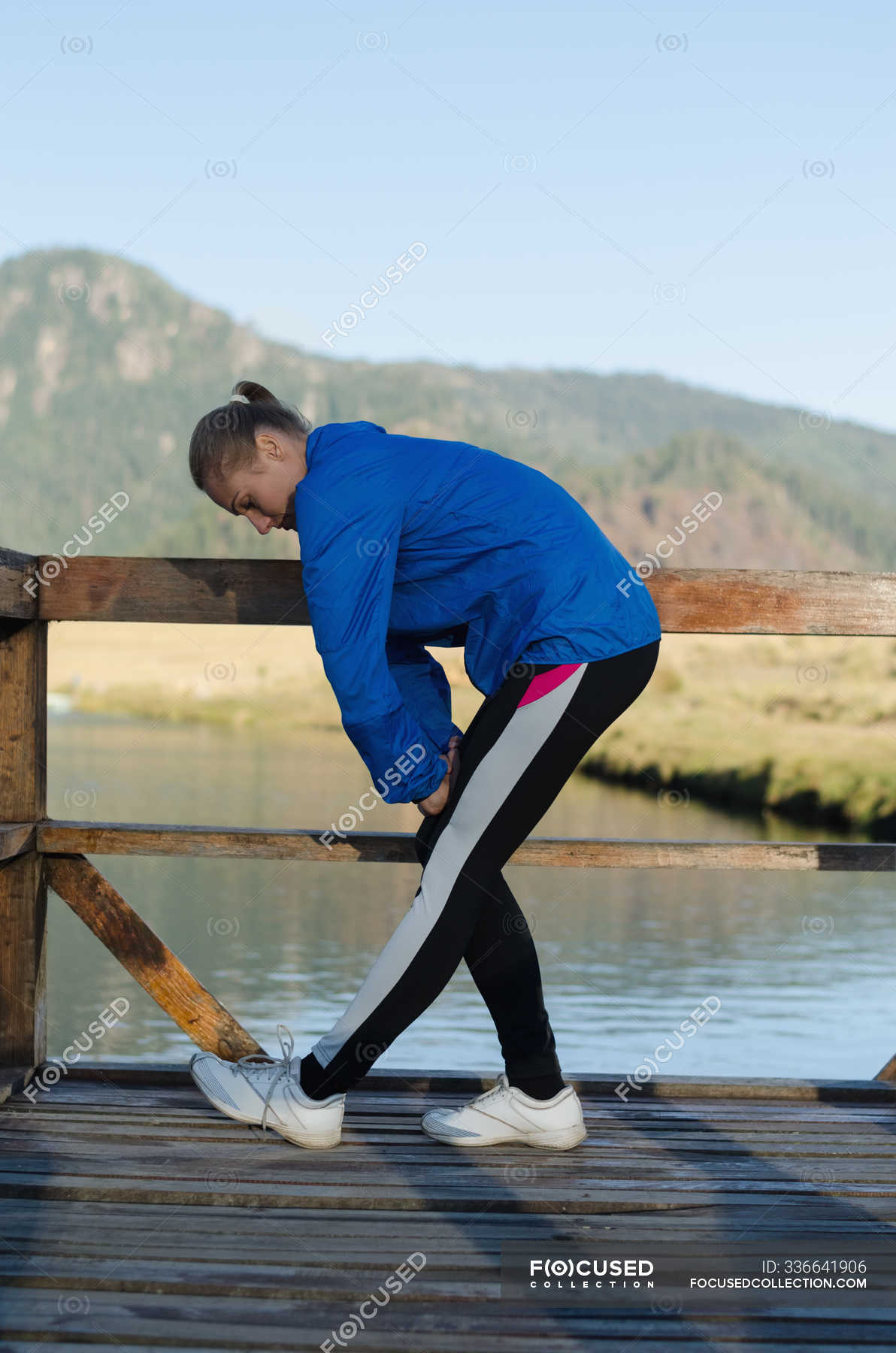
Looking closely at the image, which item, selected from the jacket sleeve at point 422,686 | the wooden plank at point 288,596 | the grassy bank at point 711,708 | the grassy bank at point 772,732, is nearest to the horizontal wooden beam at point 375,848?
the jacket sleeve at point 422,686

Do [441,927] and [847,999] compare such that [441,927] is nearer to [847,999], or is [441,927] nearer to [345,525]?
[345,525]

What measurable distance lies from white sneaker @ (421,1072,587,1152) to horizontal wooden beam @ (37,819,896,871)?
577 millimetres

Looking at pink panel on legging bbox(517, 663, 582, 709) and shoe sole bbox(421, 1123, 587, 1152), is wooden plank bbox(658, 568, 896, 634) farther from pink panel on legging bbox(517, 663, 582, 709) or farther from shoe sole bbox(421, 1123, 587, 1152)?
shoe sole bbox(421, 1123, 587, 1152)

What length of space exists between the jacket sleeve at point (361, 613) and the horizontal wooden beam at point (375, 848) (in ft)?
2.27

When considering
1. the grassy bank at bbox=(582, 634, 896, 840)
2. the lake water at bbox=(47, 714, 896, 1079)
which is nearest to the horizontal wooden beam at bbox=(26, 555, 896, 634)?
the lake water at bbox=(47, 714, 896, 1079)

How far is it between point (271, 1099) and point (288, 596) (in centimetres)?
112

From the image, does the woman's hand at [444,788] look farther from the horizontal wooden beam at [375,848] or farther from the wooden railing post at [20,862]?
the wooden railing post at [20,862]

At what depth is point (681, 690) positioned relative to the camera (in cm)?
3728

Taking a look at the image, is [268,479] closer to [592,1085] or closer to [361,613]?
[361,613]

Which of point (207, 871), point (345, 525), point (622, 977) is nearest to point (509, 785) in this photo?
point (345, 525)

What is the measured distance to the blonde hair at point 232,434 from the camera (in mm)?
2547

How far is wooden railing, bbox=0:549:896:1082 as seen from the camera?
3.12 meters

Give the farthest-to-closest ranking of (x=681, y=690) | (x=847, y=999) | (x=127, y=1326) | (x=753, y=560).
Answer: (x=753, y=560)
(x=681, y=690)
(x=847, y=999)
(x=127, y=1326)

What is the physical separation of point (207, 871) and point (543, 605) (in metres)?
11.4
